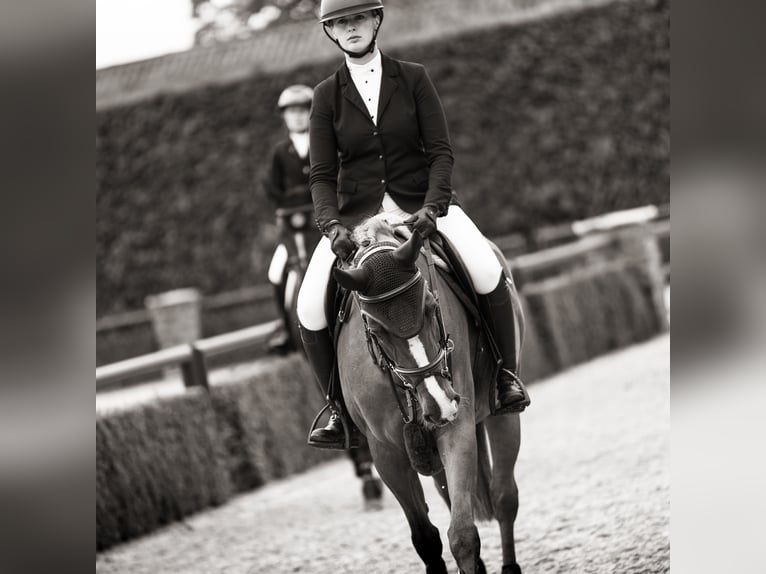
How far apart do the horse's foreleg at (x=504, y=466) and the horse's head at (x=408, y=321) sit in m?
1.36

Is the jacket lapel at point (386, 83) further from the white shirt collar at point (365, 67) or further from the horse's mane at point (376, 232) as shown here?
the horse's mane at point (376, 232)

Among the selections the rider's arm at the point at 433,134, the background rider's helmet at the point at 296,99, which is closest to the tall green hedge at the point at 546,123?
the background rider's helmet at the point at 296,99

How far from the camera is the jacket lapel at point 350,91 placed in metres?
4.97

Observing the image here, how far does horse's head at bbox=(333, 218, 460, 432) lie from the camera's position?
4242 millimetres

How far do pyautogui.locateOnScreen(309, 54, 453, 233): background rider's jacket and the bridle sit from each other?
1.89ft

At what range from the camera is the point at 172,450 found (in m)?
8.76

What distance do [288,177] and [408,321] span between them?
4.46 metres

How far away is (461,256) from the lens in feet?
16.8

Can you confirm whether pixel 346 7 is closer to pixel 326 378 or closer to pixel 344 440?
pixel 326 378
